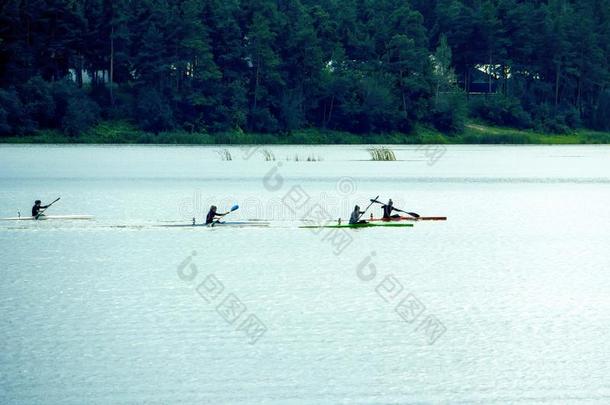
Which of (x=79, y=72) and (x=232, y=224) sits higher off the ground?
(x=232, y=224)

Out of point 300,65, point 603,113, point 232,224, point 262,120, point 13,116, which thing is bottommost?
point 262,120

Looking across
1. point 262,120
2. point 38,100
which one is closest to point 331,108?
point 262,120

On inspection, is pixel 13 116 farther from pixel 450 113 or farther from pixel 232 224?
pixel 232 224

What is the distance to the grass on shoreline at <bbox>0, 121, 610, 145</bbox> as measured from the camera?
133 metres

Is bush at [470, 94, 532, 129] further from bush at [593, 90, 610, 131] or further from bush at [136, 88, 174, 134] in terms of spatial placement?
bush at [136, 88, 174, 134]

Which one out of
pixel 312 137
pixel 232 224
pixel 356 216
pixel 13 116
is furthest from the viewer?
pixel 312 137

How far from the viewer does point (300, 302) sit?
33250 millimetres

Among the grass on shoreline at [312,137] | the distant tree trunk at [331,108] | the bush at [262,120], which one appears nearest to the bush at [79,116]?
A: the grass on shoreline at [312,137]

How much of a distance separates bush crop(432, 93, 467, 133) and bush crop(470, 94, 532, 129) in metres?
7.44

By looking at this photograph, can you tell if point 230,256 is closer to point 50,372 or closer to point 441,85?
point 50,372

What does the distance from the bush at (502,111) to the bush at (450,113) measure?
7440 mm

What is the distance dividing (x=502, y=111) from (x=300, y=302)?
437 feet

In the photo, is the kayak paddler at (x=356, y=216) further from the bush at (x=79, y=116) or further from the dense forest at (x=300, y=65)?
the dense forest at (x=300, y=65)

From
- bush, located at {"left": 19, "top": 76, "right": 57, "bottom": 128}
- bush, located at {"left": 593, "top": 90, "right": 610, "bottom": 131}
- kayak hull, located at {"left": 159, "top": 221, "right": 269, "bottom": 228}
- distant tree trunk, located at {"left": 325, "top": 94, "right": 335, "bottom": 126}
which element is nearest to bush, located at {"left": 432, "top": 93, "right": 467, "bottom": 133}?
distant tree trunk, located at {"left": 325, "top": 94, "right": 335, "bottom": 126}
